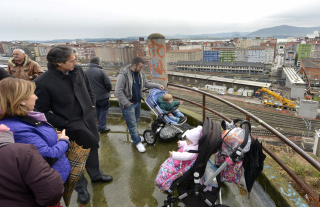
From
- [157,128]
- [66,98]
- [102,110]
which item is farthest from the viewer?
[102,110]

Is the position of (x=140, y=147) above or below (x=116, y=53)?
below

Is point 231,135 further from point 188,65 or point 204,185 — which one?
point 188,65

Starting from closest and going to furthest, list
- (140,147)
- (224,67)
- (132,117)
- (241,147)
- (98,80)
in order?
(241,147) < (132,117) < (140,147) < (98,80) < (224,67)

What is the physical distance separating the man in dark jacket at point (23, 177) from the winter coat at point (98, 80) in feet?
9.11

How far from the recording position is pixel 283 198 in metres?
2.12

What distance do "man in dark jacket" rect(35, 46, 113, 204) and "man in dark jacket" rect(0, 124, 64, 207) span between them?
91cm

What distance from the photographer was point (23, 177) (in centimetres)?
106

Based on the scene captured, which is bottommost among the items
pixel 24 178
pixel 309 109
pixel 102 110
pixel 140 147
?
pixel 309 109

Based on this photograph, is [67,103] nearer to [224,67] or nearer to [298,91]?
[298,91]

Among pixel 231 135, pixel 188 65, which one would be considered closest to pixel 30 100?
pixel 231 135

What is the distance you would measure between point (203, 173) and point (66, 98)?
1.78 metres

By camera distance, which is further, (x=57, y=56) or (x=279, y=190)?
(x=279, y=190)

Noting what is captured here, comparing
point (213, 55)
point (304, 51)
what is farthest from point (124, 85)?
point (304, 51)

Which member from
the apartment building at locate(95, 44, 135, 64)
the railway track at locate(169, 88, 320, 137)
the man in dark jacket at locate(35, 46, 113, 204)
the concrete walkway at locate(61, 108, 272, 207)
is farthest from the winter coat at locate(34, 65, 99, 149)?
the apartment building at locate(95, 44, 135, 64)
